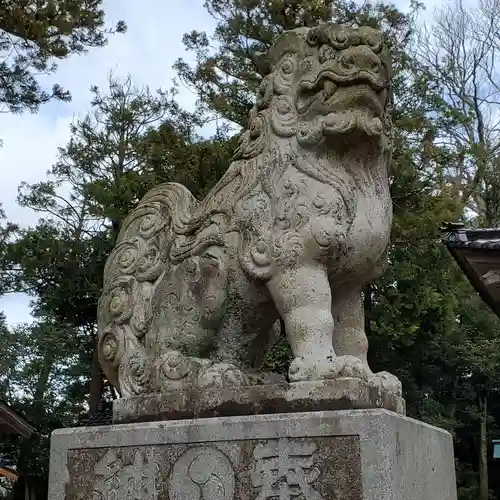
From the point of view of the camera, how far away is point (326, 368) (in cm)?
316

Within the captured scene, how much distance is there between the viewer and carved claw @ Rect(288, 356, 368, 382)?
314cm

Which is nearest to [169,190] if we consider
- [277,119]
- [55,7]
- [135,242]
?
[135,242]

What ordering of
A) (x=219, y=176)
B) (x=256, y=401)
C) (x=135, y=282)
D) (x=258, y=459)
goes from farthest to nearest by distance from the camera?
1. (x=219, y=176)
2. (x=135, y=282)
3. (x=256, y=401)
4. (x=258, y=459)

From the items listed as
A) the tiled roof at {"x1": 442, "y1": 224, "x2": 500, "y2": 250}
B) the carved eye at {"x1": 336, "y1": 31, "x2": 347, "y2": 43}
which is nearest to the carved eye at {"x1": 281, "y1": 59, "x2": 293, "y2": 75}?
the carved eye at {"x1": 336, "y1": 31, "x2": 347, "y2": 43}

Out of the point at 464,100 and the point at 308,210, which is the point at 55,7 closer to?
the point at 308,210

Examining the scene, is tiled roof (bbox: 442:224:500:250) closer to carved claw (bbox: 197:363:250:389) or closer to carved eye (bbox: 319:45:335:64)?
carved eye (bbox: 319:45:335:64)

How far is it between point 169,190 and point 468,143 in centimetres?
1335

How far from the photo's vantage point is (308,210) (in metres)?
3.38

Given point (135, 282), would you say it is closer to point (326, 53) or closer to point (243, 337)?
point (243, 337)

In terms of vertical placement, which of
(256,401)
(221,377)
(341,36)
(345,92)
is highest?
(341,36)

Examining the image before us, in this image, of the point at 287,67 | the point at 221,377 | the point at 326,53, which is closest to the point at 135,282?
the point at 221,377

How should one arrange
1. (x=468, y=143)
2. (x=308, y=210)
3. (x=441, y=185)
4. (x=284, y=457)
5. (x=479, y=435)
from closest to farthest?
1. (x=284, y=457)
2. (x=308, y=210)
3. (x=441, y=185)
4. (x=468, y=143)
5. (x=479, y=435)

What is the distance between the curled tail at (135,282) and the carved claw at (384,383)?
106 cm

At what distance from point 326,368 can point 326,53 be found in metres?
1.45
